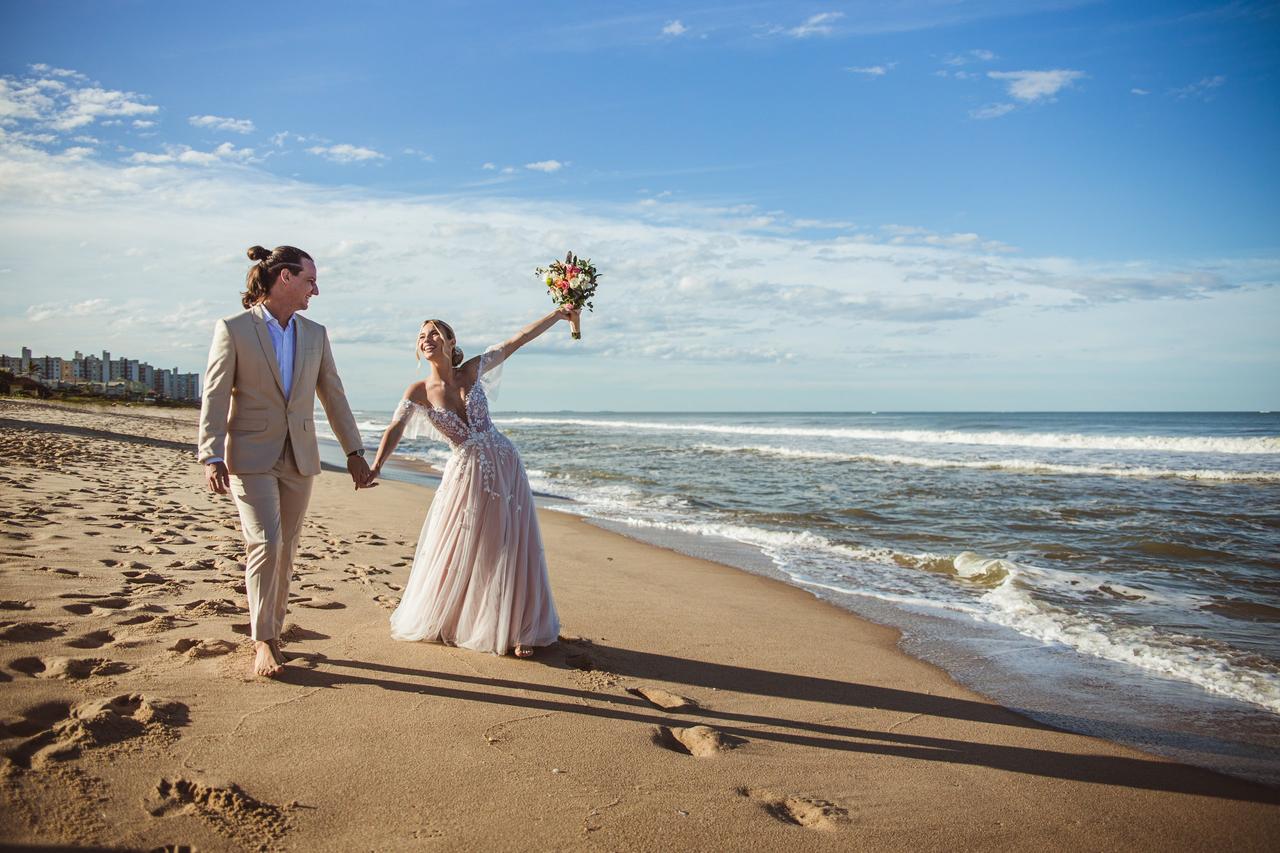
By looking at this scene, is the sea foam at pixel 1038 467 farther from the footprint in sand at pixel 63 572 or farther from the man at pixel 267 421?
the footprint in sand at pixel 63 572

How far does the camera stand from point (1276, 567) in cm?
846

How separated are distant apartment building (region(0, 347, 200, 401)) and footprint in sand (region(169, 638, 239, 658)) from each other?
86408mm

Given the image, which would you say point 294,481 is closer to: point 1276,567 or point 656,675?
point 656,675

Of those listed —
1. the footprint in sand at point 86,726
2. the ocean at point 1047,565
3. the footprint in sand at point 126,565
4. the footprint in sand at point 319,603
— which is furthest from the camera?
the footprint in sand at point 126,565

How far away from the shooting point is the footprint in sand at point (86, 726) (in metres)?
2.82

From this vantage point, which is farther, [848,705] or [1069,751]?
[848,705]

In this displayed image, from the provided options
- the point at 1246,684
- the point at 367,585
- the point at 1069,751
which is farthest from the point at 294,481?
the point at 1246,684

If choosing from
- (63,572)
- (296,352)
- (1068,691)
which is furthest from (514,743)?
(63,572)

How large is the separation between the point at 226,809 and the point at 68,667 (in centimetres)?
165

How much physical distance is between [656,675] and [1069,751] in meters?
2.18

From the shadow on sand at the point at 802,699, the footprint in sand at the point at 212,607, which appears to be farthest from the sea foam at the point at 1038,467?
the footprint in sand at the point at 212,607

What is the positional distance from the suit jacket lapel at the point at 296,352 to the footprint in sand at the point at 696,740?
8.53 ft

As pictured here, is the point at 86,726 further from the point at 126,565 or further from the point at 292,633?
the point at 126,565

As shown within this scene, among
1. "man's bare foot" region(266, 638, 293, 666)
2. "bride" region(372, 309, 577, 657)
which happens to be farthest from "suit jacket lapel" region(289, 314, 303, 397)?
"man's bare foot" region(266, 638, 293, 666)
